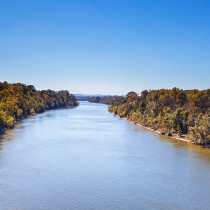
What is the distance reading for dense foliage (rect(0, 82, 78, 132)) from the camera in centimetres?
5721

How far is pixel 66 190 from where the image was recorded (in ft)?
74.5

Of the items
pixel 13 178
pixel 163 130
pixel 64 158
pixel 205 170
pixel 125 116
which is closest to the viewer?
pixel 13 178

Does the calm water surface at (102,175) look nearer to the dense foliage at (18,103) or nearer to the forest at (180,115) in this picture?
the forest at (180,115)

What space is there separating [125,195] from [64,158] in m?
13.4

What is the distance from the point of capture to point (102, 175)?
26.8 metres

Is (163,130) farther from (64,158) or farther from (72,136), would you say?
(64,158)

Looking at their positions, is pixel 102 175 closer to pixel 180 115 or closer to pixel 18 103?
pixel 180 115

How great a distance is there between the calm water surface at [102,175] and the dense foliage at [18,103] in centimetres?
1459

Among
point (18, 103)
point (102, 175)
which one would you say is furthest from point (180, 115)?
point (18, 103)

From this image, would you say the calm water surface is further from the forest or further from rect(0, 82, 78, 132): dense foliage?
rect(0, 82, 78, 132): dense foliage

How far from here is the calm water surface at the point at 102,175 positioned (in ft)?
68.2

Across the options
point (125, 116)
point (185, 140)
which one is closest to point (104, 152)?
point (185, 140)

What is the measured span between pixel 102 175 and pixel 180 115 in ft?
95.2

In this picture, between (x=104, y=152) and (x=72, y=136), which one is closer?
(x=104, y=152)
